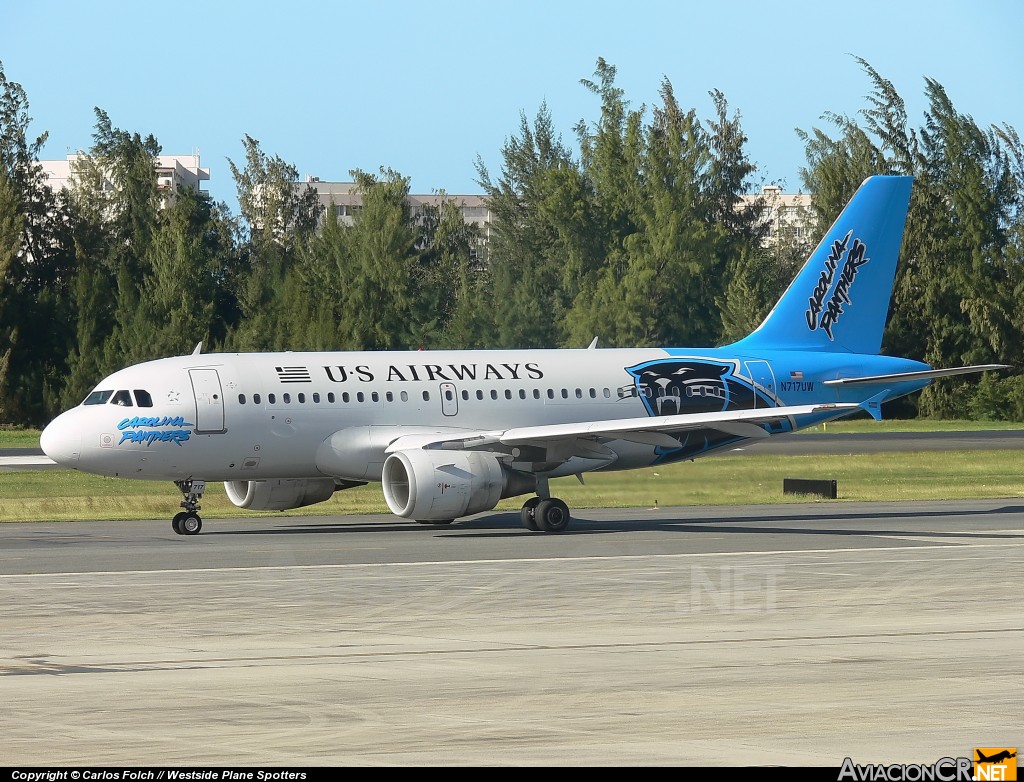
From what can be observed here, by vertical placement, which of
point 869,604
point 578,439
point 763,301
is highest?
point 763,301

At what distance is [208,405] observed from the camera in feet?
109

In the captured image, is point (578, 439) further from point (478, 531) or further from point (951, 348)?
point (951, 348)

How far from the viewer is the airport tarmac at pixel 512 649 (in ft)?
39.2

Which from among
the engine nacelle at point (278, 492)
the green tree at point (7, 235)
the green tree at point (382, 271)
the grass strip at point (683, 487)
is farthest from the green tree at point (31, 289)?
the engine nacelle at point (278, 492)

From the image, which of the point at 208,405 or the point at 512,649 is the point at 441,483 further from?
the point at 512,649

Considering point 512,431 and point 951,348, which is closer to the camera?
point 512,431

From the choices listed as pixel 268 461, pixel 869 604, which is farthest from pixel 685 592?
pixel 268 461

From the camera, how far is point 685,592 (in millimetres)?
22531

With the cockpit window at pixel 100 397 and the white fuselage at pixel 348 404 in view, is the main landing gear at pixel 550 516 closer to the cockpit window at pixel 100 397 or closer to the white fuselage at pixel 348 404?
the white fuselage at pixel 348 404

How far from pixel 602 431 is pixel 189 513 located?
336 inches

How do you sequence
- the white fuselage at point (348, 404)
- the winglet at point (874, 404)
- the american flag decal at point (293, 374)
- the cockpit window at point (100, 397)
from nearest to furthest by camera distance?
the white fuselage at point (348, 404), the cockpit window at point (100, 397), the american flag decal at point (293, 374), the winglet at point (874, 404)

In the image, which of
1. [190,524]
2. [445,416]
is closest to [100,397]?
[190,524]

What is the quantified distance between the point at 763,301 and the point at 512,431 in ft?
219

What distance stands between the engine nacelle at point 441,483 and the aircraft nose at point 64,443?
20.1 feet
